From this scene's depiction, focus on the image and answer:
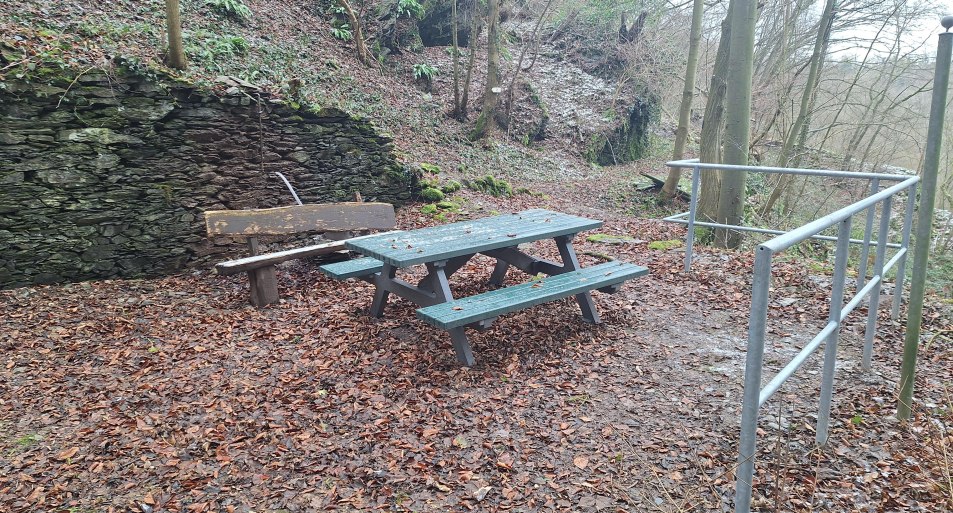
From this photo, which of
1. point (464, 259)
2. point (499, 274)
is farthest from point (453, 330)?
point (499, 274)

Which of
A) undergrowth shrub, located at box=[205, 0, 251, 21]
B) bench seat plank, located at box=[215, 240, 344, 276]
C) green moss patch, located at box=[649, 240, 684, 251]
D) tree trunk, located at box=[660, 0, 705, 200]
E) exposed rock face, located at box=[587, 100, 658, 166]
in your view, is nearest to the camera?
bench seat plank, located at box=[215, 240, 344, 276]

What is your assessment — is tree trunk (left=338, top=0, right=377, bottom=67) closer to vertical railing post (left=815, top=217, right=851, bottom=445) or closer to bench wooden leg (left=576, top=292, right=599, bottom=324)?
bench wooden leg (left=576, top=292, right=599, bottom=324)

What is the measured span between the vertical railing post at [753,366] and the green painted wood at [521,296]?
1.97 meters

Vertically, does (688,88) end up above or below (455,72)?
below

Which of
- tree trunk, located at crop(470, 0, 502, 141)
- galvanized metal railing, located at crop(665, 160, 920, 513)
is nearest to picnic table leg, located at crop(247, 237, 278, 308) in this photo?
galvanized metal railing, located at crop(665, 160, 920, 513)

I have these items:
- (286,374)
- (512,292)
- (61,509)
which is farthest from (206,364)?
(512,292)

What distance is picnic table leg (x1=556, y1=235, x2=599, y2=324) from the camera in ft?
14.8

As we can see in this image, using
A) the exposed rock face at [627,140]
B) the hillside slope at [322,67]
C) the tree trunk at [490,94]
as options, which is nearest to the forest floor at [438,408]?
the hillside slope at [322,67]

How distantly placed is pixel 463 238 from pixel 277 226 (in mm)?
2256

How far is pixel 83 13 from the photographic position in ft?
22.8

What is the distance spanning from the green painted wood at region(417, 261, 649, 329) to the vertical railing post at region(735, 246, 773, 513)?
197 cm

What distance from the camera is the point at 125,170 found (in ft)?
18.7

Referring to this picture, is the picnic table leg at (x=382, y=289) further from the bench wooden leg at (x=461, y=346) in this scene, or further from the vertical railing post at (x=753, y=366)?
the vertical railing post at (x=753, y=366)

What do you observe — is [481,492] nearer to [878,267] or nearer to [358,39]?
[878,267]
